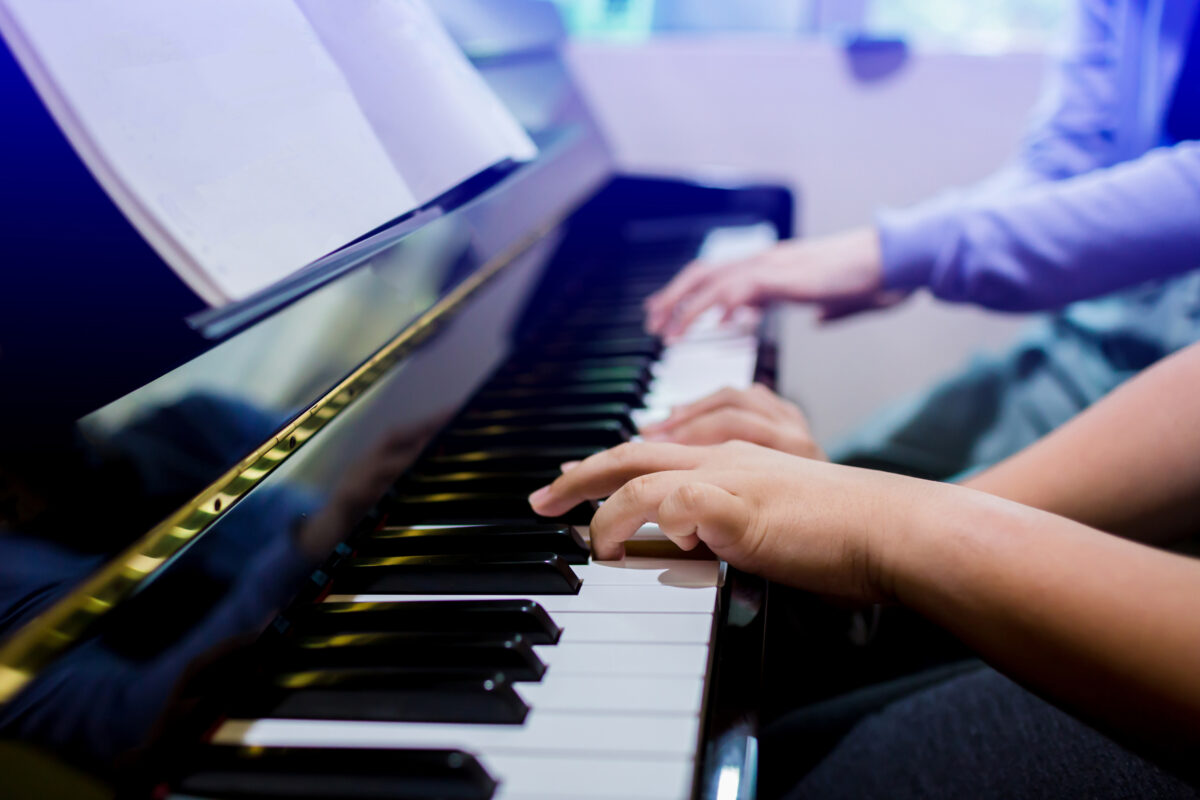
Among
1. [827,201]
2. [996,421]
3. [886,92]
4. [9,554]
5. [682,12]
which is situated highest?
[682,12]

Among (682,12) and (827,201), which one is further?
(682,12)

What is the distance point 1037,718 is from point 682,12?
6.70 ft

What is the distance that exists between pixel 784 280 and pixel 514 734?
82cm

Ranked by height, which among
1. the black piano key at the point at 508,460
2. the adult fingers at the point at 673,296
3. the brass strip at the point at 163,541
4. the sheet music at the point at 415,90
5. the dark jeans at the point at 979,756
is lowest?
the dark jeans at the point at 979,756

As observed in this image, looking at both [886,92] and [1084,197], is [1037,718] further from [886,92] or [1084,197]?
[886,92]

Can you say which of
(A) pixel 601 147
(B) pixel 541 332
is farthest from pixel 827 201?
(B) pixel 541 332

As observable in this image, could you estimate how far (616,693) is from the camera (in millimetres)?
437

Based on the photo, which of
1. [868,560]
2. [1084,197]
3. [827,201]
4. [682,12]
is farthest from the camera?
[682,12]

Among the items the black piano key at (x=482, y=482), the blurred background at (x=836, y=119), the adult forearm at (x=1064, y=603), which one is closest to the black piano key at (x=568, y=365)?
the black piano key at (x=482, y=482)

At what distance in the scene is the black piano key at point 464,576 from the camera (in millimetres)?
527

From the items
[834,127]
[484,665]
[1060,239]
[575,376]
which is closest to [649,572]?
[484,665]

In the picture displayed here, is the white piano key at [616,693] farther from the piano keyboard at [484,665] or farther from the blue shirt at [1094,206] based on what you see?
the blue shirt at [1094,206]

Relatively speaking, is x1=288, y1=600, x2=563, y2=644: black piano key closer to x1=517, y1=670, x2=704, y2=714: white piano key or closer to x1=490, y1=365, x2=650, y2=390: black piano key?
x1=517, y1=670, x2=704, y2=714: white piano key

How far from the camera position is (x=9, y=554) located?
1.36 feet
